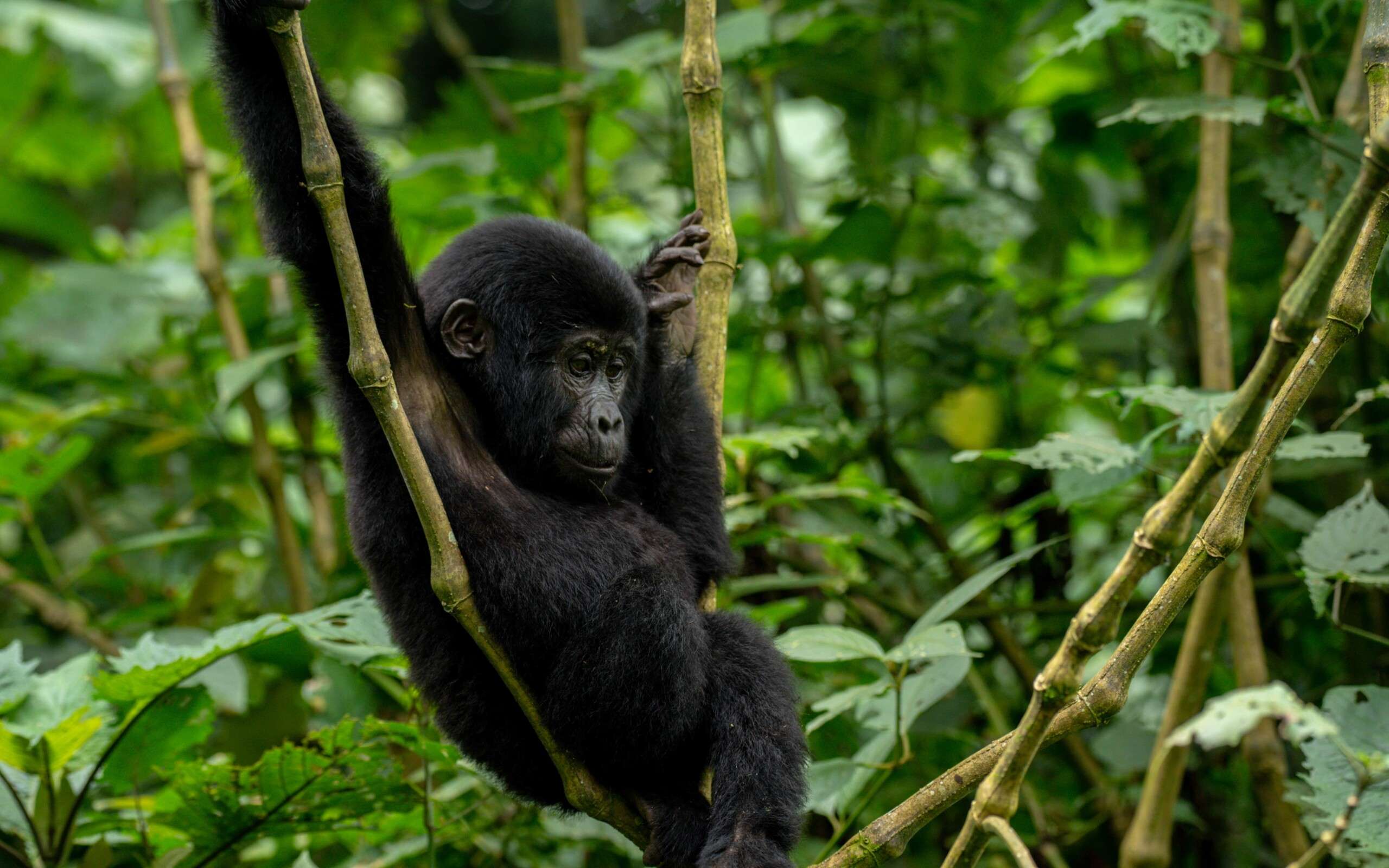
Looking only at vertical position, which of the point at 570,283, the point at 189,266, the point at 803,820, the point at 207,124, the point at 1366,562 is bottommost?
the point at 803,820

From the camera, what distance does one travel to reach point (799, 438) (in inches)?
143

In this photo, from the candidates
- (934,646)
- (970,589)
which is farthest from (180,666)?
(970,589)

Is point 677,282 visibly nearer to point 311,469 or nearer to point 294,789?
point 294,789

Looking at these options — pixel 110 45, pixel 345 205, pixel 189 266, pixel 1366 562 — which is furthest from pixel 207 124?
pixel 1366 562

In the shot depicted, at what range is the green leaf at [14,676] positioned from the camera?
3285 mm

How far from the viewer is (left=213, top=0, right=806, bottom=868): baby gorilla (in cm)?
271

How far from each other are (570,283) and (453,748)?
1.29 meters

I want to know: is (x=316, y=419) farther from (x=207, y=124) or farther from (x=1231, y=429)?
(x=1231, y=429)

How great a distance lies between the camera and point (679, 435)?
344cm

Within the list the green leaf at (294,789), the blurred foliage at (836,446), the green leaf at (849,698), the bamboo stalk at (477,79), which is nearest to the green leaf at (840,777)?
the blurred foliage at (836,446)

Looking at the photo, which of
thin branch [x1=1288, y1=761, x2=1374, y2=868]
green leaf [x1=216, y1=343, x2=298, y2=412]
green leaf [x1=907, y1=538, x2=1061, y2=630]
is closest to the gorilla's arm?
green leaf [x1=907, y1=538, x2=1061, y2=630]

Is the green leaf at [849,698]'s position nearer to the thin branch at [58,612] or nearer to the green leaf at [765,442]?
the green leaf at [765,442]

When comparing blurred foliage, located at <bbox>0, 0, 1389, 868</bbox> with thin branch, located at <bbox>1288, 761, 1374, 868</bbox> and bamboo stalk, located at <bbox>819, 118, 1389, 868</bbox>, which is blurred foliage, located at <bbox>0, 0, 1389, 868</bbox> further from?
thin branch, located at <bbox>1288, 761, 1374, 868</bbox>

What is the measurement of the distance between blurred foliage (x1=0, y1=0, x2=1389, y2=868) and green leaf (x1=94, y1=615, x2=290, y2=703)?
0.05 feet
